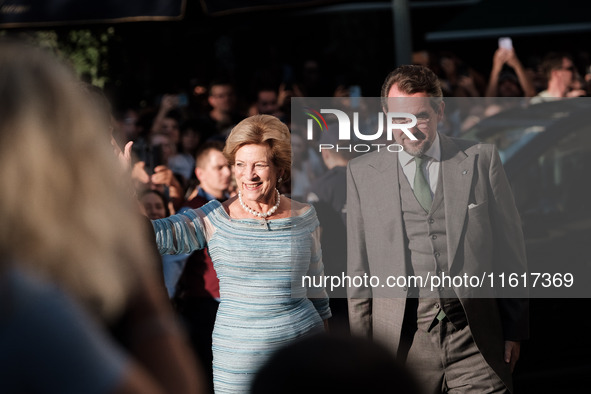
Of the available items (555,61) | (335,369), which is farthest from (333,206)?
(555,61)

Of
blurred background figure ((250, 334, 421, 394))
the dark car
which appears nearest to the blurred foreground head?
blurred background figure ((250, 334, 421, 394))

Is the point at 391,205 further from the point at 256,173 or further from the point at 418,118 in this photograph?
the point at 256,173

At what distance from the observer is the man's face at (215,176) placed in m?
6.00

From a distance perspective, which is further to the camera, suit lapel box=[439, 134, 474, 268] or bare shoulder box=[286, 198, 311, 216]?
bare shoulder box=[286, 198, 311, 216]

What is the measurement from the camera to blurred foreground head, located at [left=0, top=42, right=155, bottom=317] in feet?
4.61

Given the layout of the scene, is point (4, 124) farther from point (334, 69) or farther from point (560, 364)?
point (334, 69)

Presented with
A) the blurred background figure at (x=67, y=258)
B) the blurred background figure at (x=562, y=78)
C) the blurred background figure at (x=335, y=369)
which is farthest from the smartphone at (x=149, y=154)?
the blurred background figure at (x=335, y=369)

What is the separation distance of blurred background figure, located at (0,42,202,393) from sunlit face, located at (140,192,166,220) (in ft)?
14.9

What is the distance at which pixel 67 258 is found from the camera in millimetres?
1425

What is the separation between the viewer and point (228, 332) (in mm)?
4031

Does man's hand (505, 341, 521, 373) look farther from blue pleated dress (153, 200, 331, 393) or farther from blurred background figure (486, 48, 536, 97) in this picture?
blurred background figure (486, 48, 536, 97)

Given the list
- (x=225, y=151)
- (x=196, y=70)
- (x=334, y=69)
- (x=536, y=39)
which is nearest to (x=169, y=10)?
(x=225, y=151)

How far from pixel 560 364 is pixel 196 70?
9.00m

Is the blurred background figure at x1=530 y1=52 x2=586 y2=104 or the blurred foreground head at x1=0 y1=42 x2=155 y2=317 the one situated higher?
the blurred background figure at x1=530 y1=52 x2=586 y2=104
